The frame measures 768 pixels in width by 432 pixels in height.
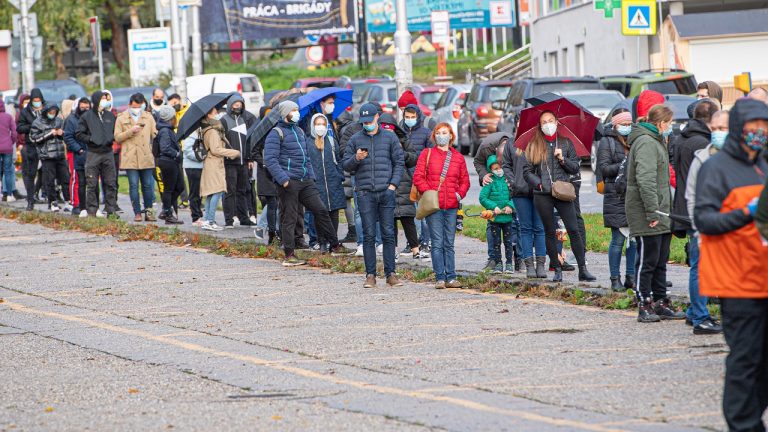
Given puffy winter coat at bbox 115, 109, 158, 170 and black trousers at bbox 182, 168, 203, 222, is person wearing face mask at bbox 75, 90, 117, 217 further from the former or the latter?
black trousers at bbox 182, 168, 203, 222

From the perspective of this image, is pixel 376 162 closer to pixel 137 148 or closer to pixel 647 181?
pixel 647 181

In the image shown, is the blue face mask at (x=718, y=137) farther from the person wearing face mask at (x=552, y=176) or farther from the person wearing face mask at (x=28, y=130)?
the person wearing face mask at (x=28, y=130)

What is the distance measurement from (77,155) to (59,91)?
18.5 meters

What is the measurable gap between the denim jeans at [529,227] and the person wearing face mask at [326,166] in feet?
10.1

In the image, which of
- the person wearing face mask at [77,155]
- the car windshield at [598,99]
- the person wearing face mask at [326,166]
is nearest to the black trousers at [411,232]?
the person wearing face mask at [326,166]

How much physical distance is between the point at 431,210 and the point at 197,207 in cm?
803

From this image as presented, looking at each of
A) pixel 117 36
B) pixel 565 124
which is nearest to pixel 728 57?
pixel 565 124

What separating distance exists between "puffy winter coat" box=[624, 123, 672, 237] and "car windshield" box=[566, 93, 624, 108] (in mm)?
18127

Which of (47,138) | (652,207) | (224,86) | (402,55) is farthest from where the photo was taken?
(224,86)

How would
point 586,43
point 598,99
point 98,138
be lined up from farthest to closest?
point 586,43 → point 598,99 → point 98,138

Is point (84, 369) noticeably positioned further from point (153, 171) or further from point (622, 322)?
point (153, 171)

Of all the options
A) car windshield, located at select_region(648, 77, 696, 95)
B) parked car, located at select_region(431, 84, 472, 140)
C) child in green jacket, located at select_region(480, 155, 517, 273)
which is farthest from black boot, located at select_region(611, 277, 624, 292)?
parked car, located at select_region(431, 84, 472, 140)

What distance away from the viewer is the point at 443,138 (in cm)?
1415

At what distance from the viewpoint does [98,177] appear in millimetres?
21922
